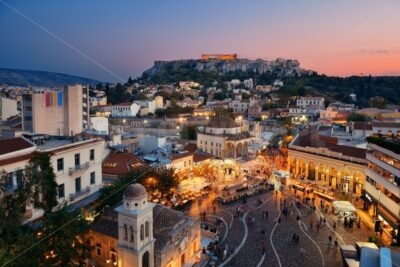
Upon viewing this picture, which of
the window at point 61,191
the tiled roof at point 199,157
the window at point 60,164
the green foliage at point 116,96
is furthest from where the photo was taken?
the green foliage at point 116,96

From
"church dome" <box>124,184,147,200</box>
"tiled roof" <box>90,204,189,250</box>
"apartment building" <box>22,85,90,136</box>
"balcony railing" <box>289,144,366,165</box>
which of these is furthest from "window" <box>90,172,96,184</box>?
"balcony railing" <box>289,144,366,165</box>

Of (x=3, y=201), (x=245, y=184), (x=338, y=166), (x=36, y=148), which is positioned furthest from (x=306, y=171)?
(x=3, y=201)

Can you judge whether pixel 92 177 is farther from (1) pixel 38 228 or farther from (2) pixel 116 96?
(2) pixel 116 96

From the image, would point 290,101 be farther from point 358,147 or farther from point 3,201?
point 3,201

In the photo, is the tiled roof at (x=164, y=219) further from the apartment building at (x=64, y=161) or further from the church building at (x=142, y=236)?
the apartment building at (x=64, y=161)

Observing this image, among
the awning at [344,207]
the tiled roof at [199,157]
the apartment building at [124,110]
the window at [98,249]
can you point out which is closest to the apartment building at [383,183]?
the awning at [344,207]

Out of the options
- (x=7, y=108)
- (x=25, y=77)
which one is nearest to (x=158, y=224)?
(x=7, y=108)

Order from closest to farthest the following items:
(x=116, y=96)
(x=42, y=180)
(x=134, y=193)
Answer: (x=134, y=193)
(x=42, y=180)
(x=116, y=96)
